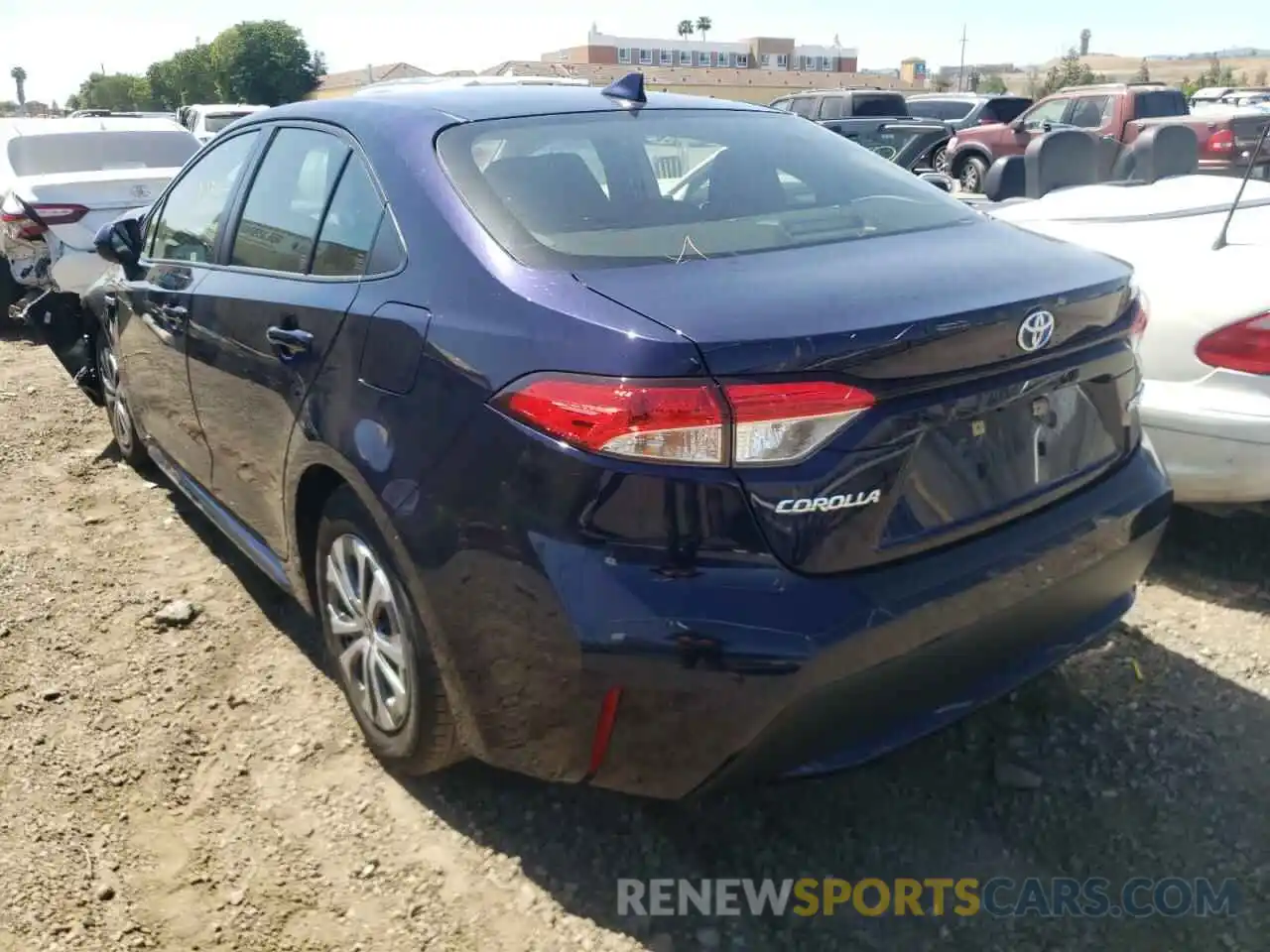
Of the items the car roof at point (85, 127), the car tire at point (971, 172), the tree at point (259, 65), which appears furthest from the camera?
the tree at point (259, 65)

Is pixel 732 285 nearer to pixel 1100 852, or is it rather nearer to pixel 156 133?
pixel 1100 852

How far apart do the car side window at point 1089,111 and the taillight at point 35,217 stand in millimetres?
14882

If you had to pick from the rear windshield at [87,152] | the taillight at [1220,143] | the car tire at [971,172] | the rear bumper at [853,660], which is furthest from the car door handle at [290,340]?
the car tire at [971,172]

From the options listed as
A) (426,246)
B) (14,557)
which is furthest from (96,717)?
(426,246)

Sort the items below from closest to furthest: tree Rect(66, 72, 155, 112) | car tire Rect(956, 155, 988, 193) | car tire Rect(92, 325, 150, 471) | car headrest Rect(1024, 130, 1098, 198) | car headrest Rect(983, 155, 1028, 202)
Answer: car tire Rect(92, 325, 150, 471), car headrest Rect(1024, 130, 1098, 198), car headrest Rect(983, 155, 1028, 202), car tire Rect(956, 155, 988, 193), tree Rect(66, 72, 155, 112)

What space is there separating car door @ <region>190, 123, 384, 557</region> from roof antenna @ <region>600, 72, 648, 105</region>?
777mm

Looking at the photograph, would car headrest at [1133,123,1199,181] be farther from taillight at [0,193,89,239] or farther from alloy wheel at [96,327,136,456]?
taillight at [0,193,89,239]

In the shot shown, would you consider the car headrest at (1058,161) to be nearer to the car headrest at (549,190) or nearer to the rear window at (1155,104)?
the car headrest at (549,190)

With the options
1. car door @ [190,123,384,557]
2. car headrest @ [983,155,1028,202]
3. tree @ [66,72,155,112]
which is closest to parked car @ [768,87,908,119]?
car headrest @ [983,155,1028,202]

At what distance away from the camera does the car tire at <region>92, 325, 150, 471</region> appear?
474 cm

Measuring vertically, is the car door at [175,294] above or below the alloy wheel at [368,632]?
above

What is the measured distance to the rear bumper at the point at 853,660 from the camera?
6.40ft

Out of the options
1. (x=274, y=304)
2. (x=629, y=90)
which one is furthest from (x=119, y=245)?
(x=629, y=90)

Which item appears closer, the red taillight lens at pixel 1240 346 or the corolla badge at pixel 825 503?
the corolla badge at pixel 825 503
